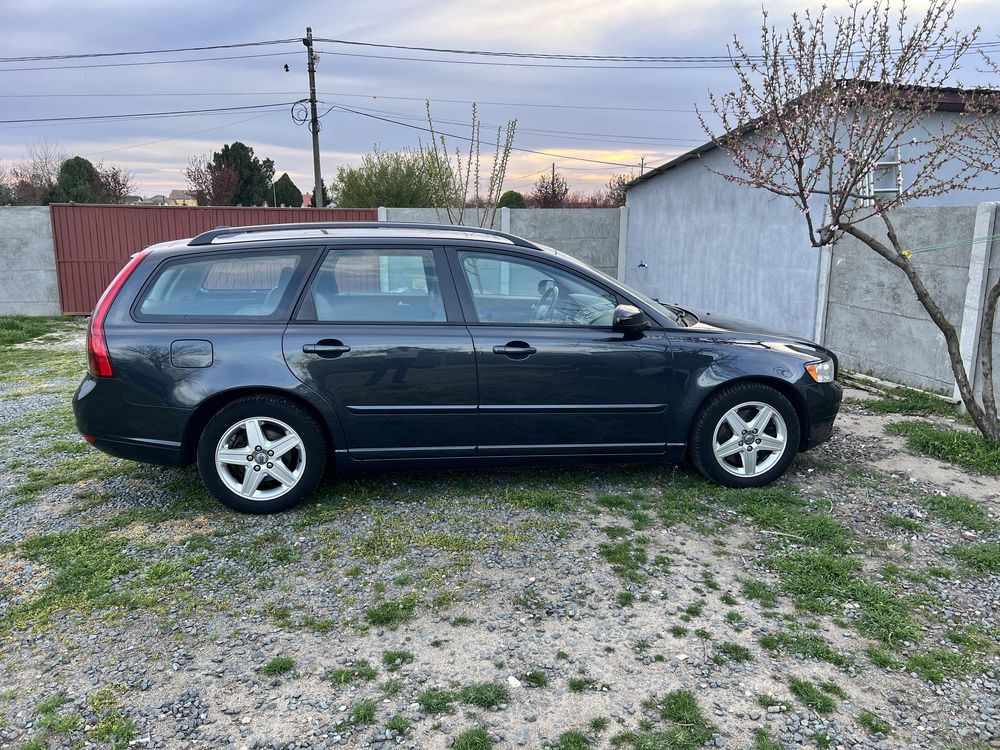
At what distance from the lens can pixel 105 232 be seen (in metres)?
14.4

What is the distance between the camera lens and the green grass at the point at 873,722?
2564 millimetres

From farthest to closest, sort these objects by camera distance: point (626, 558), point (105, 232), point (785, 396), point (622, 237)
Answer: point (622, 237) < point (105, 232) < point (785, 396) < point (626, 558)

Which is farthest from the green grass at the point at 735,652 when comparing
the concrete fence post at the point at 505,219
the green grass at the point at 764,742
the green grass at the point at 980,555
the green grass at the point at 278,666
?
the concrete fence post at the point at 505,219

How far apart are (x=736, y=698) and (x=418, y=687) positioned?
1.16m

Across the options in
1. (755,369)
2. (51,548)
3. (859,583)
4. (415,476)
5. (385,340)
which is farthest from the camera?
(415,476)

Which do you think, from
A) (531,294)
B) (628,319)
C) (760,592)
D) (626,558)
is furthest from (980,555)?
(531,294)

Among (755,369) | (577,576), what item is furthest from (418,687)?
(755,369)

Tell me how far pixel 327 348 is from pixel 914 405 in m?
5.35

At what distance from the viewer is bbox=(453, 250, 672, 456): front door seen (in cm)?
444

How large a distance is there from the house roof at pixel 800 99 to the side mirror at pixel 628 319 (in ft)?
8.18

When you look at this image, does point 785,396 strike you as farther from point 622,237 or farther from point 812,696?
point 622,237

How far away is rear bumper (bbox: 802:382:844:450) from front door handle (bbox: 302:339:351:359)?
9.38 ft

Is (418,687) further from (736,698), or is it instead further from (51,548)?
(51,548)

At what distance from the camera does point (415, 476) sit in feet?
16.5
